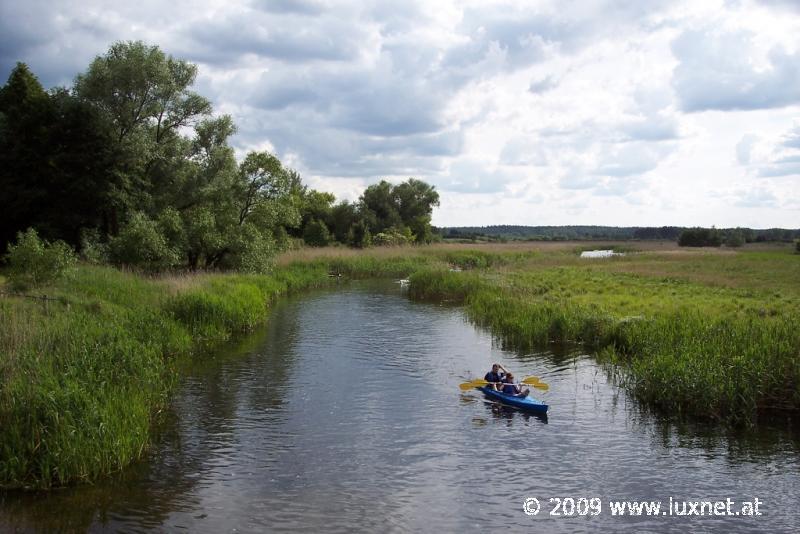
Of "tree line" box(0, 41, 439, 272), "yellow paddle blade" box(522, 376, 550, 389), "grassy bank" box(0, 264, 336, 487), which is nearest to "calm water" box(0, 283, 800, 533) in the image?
"yellow paddle blade" box(522, 376, 550, 389)

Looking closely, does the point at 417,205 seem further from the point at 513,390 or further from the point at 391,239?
the point at 513,390

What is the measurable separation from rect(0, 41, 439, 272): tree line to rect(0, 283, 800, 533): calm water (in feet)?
62.1

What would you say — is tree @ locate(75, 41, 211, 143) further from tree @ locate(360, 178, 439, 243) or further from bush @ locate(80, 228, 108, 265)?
tree @ locate(360, 178, 439, 243)

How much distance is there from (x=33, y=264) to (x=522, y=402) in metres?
15.4

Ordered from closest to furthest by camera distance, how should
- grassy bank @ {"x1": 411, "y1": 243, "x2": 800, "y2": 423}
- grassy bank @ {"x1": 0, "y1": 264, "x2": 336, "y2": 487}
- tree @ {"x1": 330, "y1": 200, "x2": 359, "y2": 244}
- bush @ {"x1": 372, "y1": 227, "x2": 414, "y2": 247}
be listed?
grassy bank @ {"x1": 0, "y1": 264, "x2": 336, "y2": 487} < grassy bank @ {"x1": 411, "y1": 243, "x2": 800, "y2": 423} < bush @ {"x1": 372, "y1": 227, "x2": 414, "y2": 247} < tree @ {"x1": 330, "y1": 200, "x2": 359, "y2": 244}

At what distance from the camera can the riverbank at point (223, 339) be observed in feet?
38.9

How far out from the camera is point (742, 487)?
11.8 metres

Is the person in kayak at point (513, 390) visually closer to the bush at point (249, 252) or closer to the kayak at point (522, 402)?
the kayak at point (522, 402)

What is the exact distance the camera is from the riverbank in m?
11.9

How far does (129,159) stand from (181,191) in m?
4.65

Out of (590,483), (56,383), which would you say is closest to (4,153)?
(56,383)

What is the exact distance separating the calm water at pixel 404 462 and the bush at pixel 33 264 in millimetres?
5762

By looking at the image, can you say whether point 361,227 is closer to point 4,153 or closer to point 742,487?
point 4,153

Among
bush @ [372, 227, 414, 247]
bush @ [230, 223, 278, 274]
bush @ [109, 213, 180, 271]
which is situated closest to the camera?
bush @ [109, 213, 180, 271]
